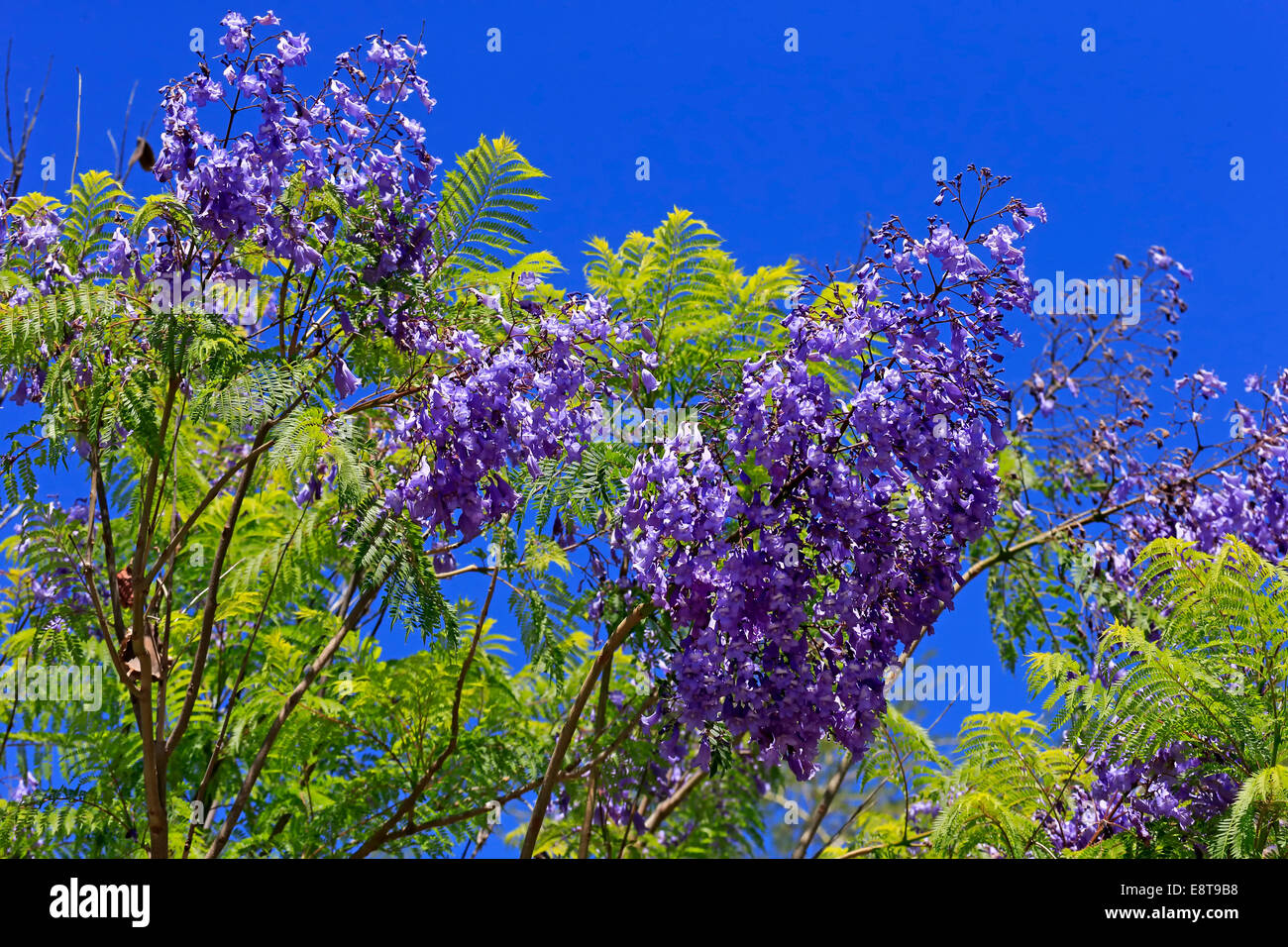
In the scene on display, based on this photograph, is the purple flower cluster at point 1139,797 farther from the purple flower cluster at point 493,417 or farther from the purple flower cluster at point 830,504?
the purple flower cluster at point 493,417

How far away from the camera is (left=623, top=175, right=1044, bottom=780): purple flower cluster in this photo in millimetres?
4035

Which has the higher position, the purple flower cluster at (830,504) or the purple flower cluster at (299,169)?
the purple flower cluster at (299,169)

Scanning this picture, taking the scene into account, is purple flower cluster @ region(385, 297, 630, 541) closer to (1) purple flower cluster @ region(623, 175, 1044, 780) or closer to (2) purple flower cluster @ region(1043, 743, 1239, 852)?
(1) purple flower cluster @ region(623, 175, 1044, 780)

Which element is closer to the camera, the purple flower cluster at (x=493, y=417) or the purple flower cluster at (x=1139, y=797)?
the purple flower cluster at (x=493, y=417)

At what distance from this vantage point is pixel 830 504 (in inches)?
161

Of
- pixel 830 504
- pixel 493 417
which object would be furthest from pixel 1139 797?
pixel 493 417

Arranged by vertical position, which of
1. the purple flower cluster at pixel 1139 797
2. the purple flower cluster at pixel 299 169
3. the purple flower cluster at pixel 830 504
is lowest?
the purple flower cluster at pixel 1139 797

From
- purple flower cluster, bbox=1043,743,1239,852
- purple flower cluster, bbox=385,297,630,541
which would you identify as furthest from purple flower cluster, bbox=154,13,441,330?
purple flower cluster, bbox=1043,743,1239,852

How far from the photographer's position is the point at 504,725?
241 inches

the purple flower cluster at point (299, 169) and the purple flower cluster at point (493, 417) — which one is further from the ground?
the purple flower cluster at point (299, 169)

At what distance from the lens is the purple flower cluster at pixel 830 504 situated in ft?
13.2

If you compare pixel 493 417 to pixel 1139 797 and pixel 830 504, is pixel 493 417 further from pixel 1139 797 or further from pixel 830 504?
pixel 1139 797

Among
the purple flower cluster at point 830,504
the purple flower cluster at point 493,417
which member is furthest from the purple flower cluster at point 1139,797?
the purple flower cluster at point 493,417
